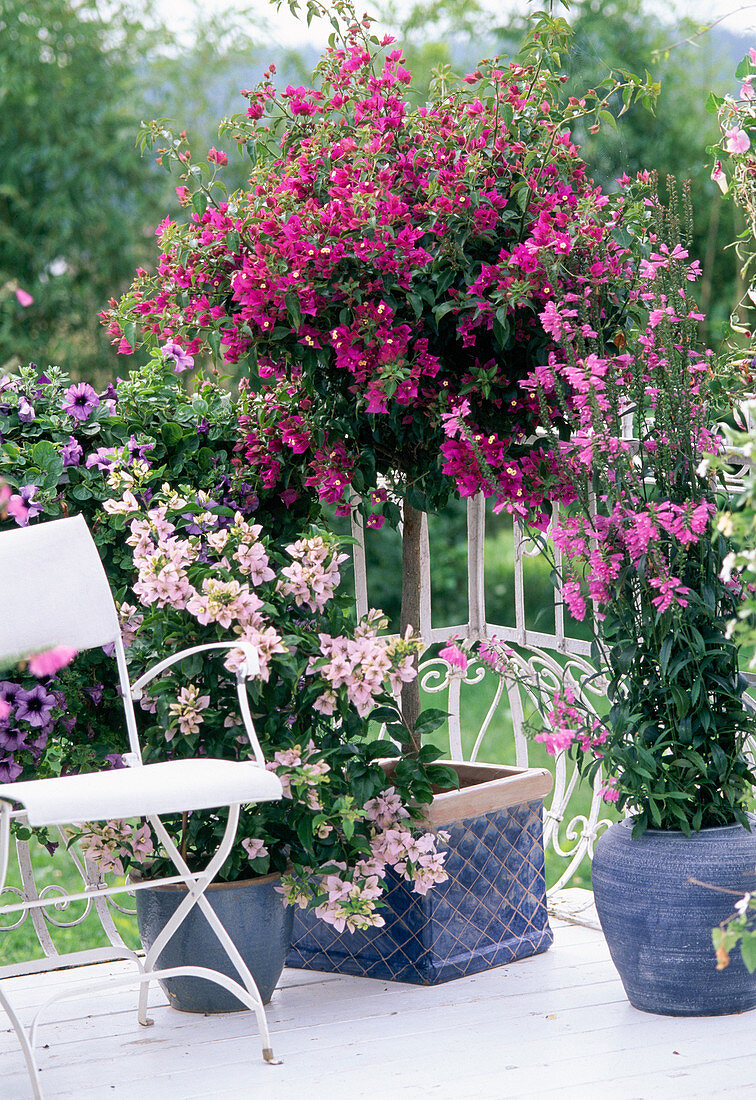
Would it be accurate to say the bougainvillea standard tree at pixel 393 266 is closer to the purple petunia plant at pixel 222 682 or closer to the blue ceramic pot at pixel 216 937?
the purple petunia plant at pixel 222 682

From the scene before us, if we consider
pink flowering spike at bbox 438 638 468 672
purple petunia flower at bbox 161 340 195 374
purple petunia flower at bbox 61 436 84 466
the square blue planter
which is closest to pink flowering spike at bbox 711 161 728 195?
pink flowering spike at bbox 438 638 468 672

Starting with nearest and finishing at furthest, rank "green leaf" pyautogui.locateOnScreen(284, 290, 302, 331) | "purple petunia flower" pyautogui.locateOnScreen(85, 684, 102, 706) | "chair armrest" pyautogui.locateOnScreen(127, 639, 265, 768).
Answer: "chair armrest" pyautogui.locateOnScreen(127, 639, 265, 768) → "green leaf" pyautogui.locateOnScreen(284, 290, 302, 331) → "purple petunia flower" pyautogui.locateOnScreen(85, 684, 102, 706)

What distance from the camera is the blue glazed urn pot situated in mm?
2293

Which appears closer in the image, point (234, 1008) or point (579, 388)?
point (579, 388)

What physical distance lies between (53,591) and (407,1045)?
106cm

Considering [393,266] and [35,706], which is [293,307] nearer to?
[393,266]

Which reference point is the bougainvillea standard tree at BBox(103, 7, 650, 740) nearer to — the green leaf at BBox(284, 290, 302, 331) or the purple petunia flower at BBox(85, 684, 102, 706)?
the green leaf at BBox(284, 290, 302, 331)

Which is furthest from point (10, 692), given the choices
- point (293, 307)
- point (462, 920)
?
point (462, 920)

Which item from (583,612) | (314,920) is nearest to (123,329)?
(583,612)

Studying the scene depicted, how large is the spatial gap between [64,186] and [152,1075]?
546 centimetres

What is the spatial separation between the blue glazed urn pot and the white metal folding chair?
2.18ft

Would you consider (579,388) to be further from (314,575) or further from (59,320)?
(59,320)

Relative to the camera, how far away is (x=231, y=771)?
2.16 metres

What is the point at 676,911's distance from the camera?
2305 mm
